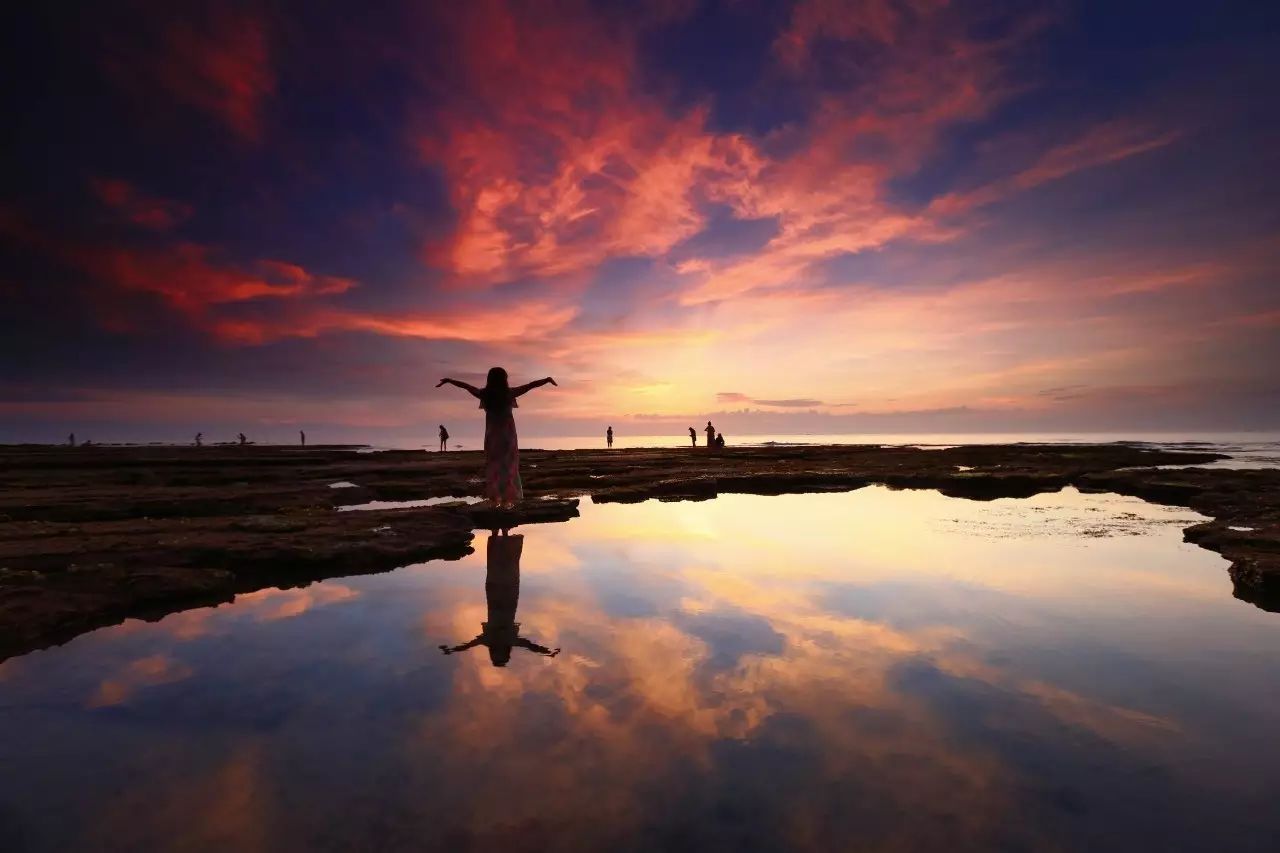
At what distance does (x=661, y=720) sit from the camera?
5.66m

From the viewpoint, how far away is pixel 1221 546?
13.3 m

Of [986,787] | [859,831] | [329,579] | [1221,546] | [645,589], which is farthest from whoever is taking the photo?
[1221,546]

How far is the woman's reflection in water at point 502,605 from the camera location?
762 cm

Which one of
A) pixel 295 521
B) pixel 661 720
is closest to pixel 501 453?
pixel 295 521

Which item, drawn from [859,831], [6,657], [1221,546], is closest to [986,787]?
[859,831]

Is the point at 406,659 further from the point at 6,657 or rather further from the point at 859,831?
A: the point at 859,831

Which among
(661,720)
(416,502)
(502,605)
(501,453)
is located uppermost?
(501,453)

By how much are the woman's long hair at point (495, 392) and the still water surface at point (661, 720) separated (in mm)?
8807

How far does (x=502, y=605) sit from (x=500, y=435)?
9797mm

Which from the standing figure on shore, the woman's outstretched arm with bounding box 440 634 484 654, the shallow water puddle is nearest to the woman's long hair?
the standing figure on shore

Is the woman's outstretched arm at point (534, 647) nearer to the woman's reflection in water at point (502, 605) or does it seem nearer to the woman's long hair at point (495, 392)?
the woman's reflection in water at point (502, 605)

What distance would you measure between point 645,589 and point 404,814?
6.79m

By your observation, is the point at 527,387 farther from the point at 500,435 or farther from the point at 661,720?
the point at 661,720

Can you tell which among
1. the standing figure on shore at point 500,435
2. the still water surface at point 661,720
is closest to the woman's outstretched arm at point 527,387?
the standing figure on shore at point 500,435
